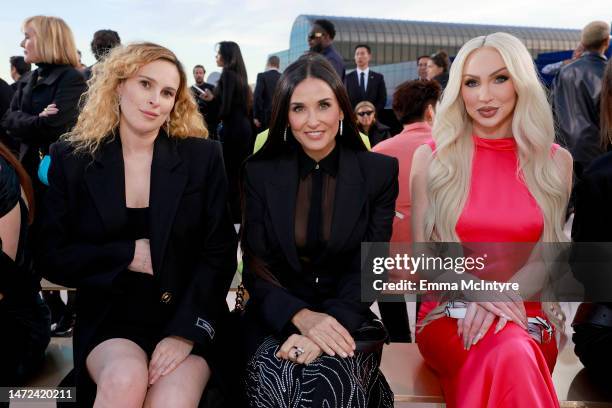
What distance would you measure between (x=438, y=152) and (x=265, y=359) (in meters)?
1.23

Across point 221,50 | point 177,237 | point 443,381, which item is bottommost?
point 443,381

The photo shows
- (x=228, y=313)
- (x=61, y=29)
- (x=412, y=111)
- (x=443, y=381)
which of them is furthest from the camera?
(x=61, y=29)

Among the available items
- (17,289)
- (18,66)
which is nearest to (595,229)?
(17,289)

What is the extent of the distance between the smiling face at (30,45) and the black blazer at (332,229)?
2.56 m

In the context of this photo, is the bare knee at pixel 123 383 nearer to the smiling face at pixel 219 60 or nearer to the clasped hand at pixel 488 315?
the clasped hand at pixel 488 315

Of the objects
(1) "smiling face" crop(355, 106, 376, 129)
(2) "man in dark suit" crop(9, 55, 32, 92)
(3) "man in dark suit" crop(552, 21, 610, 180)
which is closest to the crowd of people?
(3) "man in dark suit" crop(552, 21, 610, 180)

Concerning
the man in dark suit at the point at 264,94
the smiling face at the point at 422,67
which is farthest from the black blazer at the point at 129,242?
the smiling face at the point at 422,67

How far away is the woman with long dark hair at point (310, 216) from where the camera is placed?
96.4 inches

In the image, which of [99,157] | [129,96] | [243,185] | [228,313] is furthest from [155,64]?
[228,313]

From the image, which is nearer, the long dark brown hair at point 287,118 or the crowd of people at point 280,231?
the crowd of people at point 280,231

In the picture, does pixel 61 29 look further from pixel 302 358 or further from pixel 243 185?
pixel 302 358

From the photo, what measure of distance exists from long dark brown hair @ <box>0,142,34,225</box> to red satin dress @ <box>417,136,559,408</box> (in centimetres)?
175

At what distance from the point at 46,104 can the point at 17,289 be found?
2.55 metres

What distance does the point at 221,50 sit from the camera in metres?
6.98
